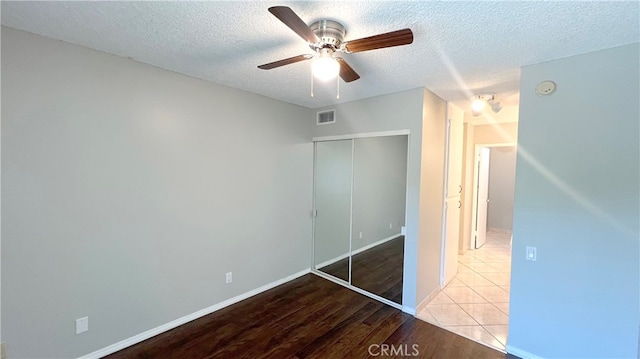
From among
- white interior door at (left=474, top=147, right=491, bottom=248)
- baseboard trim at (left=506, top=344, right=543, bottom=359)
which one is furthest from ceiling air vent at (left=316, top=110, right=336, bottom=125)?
white interior door at (left=474, top=147, right=491, bottom=248)

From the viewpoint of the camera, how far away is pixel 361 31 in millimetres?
1741

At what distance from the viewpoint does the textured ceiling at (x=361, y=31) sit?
1.50 m

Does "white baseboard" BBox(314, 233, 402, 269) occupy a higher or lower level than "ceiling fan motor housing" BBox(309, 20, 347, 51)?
lower

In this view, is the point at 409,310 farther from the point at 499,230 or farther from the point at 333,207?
the point at 499,230

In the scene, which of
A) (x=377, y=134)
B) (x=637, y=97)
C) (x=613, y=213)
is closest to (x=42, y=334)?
(x=377, y=134)

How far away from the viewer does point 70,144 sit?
2.04 meters

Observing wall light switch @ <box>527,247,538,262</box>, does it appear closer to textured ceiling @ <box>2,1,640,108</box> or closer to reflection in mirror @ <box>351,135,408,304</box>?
reflection in mirror @ <box>351,135,408,304</box>

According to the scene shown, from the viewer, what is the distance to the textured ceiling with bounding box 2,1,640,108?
59.1 inches

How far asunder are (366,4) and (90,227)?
2.62 meters

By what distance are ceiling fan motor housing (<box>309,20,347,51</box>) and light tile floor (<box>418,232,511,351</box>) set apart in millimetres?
2875

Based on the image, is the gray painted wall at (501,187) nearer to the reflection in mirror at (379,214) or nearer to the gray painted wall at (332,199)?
the reflection in mirror at (379,214)

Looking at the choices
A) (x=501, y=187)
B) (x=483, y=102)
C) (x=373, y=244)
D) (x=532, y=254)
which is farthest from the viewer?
(x=501, y=187)

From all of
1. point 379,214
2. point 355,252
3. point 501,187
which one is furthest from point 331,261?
point 501,187

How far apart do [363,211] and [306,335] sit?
1727mm
